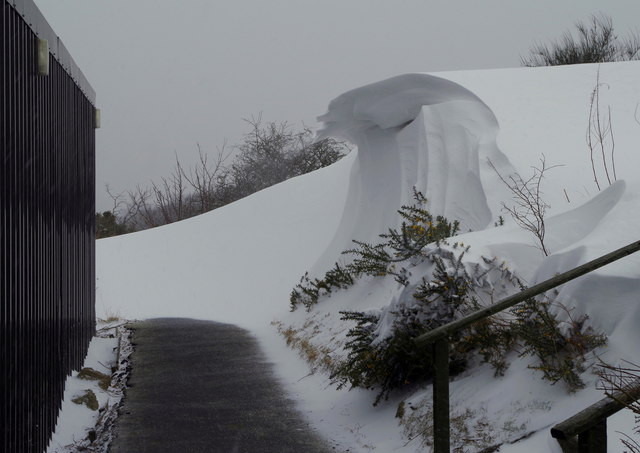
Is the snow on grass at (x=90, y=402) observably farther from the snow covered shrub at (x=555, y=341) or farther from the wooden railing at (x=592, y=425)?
the wooden railing at (x=592, y=425)

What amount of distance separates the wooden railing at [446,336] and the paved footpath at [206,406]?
1.64 meters

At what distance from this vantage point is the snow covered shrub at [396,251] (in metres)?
6.79

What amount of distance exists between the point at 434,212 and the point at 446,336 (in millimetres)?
6341

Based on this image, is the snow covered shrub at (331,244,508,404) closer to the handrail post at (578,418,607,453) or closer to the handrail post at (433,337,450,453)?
the handrail post at (433,337,450,453)

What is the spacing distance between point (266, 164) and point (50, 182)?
3375 cm

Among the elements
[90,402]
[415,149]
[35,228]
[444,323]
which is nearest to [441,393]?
[444,323]

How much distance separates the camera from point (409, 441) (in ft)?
16.9

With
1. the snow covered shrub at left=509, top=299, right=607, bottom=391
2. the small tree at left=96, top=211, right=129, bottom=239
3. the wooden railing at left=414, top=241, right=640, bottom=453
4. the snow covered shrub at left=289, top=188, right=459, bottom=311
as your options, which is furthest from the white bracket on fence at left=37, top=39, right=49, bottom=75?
the small tree at left=96, top=211, right=129, bottom=239

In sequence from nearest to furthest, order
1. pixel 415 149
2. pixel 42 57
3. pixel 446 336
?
pixel 446 336 → pixel 42 57 → pixel 415 149

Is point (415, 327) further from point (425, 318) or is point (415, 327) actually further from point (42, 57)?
point (42, 57)

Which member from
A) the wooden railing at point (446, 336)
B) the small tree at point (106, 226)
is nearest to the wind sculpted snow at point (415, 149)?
the wooden railing at point (446, 336)

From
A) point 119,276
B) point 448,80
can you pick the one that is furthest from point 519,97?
point 119,276

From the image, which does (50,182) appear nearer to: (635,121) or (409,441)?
(409,441)

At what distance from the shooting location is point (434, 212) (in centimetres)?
1014
